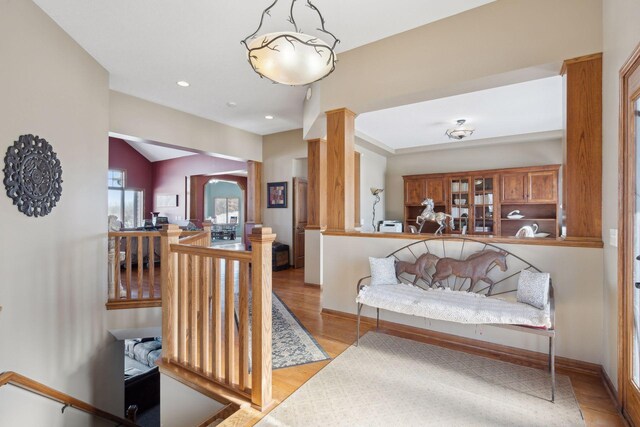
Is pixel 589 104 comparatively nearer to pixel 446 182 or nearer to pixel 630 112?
pixel 630 112

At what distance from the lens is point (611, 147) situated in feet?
6.15

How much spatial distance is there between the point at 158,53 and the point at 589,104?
3968 millimetres

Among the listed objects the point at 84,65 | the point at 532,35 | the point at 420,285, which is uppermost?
the point at 84,65

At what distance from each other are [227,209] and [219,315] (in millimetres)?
12741

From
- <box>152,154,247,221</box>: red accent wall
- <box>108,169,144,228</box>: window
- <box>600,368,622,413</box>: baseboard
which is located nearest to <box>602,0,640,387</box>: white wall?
<box>600,368,622,413</box>: baseboard

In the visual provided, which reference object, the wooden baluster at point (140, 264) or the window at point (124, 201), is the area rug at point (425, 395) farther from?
the window at point (124, 201)

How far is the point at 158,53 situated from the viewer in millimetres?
3197

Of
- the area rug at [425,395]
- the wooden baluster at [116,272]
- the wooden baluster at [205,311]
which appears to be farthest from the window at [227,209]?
the area rug at [425,395]

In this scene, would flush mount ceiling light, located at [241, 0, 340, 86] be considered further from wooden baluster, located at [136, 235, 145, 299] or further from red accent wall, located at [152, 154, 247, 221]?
red accent wall, located at [152, 154, 247, 221]

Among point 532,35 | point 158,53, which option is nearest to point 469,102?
point 532,35

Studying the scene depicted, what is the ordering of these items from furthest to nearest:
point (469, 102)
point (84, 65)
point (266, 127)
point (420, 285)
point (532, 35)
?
point (266, 127) → point (469, 102) → point (84, 65) → point (420, 285) → point (532, 35)

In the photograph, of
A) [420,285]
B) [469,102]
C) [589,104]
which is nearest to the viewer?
[589,104]

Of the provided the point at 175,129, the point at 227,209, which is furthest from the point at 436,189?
the point at 227,209

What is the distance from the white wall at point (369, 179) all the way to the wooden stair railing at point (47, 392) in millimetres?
4692
